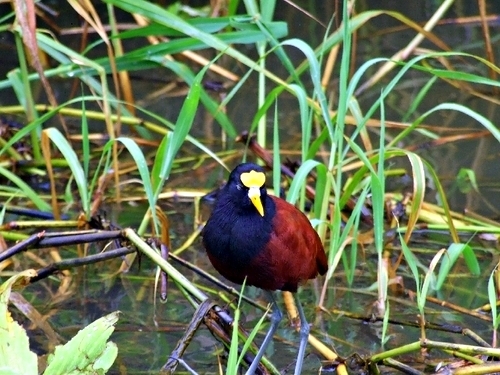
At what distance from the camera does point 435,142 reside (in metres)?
4.83

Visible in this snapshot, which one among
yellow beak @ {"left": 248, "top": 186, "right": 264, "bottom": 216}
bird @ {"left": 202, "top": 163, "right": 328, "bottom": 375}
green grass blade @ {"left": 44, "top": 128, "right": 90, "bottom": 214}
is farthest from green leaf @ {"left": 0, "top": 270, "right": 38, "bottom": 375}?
green grass blade @ {"left": 44, "top": 128, "right": 90, "bottom": 214}

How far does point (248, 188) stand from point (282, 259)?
25cm

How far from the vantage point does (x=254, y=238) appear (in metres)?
2.79

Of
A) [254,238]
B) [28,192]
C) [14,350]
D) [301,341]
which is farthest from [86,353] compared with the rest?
[28,192]

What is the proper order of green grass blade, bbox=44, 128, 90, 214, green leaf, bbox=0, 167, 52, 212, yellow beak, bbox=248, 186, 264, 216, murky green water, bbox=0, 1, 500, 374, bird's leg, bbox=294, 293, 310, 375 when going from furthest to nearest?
green leaf, bbox=0, 167, 52, 212 → green grass blade, bbox=44, 128, 90, 214 → murky green water, bbox=0, 1, 500, 374 → bird's leg, bbox=294, 293, 310, 375 → yellow beak, bbox=248, 186, 264, 216

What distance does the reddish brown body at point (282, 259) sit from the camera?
281 centimetres

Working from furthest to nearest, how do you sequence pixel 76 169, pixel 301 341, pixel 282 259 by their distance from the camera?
pixel 76 169
pixel 301 341
pixel 282 259

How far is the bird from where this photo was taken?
2777 mm

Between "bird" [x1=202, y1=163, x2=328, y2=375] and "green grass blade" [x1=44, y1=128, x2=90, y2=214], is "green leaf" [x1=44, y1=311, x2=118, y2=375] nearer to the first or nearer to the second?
"bird" [x1=202, y1=163, x2=328, y2=375]

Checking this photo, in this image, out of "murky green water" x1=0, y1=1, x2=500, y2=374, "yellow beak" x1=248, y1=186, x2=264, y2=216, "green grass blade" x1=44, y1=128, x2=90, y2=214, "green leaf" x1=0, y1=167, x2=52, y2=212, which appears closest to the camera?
"yellow beak" x1=248, y1=186, x2=264, y2=216

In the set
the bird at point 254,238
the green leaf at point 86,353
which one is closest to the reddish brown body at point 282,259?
A: the bird at point 254,238

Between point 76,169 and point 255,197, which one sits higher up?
point 255,197

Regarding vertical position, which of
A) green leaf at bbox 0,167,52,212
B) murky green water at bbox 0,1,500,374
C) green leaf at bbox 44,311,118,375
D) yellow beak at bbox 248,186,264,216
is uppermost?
yellow beak at bbox 248,186,264,216

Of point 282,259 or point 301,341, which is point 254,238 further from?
point 301,341
